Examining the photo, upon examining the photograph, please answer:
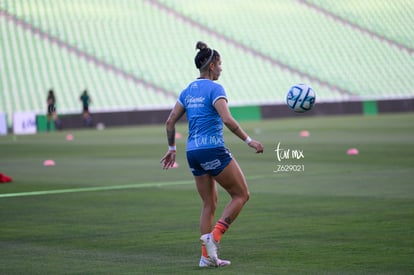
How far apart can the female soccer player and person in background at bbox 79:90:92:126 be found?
127 ft

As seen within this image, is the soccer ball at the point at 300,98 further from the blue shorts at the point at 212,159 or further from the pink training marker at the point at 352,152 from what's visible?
the pink training marker at the point at 352,152

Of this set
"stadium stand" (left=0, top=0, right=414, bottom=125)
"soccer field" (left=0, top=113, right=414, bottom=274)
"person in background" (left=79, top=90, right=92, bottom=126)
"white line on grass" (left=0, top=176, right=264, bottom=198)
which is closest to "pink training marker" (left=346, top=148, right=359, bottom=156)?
"soccer field" (left=0, top=113, right=414, bottom=274)

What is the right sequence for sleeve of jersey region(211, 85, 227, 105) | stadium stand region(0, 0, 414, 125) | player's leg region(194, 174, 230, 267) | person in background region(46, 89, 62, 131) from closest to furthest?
player's leg region(194, 174, 230, 267) → sleeve of jersey region(211, 85, 227, 105) → person in background region(46, 89, 62, 131) → stadium stand region(0, 0, 414, 125)

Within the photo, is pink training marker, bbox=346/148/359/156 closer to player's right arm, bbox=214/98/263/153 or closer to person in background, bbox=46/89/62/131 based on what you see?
player's right arm, bbox=214/98/263/153

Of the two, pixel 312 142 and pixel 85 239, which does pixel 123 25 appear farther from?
pixel 85 239

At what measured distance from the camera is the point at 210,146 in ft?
31.6

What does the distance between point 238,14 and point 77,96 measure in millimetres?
16220

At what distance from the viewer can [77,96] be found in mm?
53562

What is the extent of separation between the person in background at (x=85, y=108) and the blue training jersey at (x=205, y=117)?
38.9 metres

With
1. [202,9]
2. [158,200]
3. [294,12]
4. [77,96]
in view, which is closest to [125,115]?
[77,96]

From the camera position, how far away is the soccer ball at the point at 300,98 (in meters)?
13.5

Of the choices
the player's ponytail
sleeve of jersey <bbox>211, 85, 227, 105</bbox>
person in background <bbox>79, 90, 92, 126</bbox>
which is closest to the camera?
sleeve of jersey <bbox>211, 85, 227, 105</bbox>

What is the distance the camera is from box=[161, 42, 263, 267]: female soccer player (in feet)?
31.5

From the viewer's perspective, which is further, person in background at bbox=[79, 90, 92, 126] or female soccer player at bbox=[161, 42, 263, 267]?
person in background at bbox=[79, 90, 92, 126]
